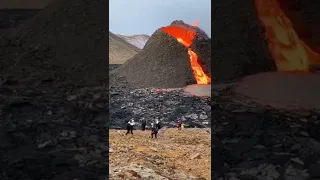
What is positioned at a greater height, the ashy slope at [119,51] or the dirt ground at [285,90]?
the ashy slope at [119,51]

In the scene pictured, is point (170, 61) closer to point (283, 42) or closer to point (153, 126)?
point (283, 42)

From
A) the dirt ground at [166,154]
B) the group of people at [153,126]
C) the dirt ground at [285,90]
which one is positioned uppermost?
the dirt ground at [285,90]

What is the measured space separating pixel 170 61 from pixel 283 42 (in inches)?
393

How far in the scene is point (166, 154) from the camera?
968cm

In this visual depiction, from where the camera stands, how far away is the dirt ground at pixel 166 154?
844 cm

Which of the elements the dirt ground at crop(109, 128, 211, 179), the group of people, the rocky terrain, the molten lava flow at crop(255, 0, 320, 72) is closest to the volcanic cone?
the molten lava flow at crop(255, 0, 320, 72)

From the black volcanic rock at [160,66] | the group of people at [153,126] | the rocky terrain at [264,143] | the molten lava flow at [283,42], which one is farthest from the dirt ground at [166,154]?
the black volcanic rock at [160,66]

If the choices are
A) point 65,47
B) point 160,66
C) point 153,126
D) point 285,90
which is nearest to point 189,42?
point 160,66

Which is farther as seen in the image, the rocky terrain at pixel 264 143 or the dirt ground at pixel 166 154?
the dirt ground at pixel 166 154

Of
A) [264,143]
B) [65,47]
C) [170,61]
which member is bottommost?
[264,143]

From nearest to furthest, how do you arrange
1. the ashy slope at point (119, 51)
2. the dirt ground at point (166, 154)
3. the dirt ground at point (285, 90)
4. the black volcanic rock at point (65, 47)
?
the dirt ground at point (166, 154), the dirt ground at point (285, 90), the black volcanic rock at point (65, 47), the ashy slope at point (119, 51)

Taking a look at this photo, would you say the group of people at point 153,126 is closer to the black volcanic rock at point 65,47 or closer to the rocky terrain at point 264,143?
the rocky terrain at point 264,143

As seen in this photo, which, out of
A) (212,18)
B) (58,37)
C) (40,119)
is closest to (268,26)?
(212,18)

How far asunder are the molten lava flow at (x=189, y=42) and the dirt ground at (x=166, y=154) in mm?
12482
